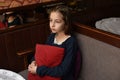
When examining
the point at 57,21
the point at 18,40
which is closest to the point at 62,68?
the point at 57,21

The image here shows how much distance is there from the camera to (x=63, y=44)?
5.08 ft

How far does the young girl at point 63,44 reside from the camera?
1.50 meters

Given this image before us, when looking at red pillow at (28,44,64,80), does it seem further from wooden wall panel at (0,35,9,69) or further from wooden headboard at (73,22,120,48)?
wooden wall panel at (0,35,9,69)

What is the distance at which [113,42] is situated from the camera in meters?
1.37

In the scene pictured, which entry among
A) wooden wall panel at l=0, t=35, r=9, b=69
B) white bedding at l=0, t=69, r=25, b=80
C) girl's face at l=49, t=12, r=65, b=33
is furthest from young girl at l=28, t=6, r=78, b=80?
wooden wall panel at l=0, t=35, r=9, b=69

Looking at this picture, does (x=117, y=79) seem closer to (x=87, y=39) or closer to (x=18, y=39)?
(x=87, y=39)

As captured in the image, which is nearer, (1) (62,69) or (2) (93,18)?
(1) (62,69)

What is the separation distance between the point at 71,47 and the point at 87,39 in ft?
0.48

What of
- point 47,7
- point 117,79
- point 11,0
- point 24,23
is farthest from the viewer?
point 47,7

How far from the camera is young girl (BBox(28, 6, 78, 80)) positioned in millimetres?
1499

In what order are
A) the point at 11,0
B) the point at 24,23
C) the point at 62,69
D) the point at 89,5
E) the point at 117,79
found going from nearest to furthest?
the point at 117,79 < the point at 62,69 < the point at 11,0 < the point at 24,23 < the point at 89,5

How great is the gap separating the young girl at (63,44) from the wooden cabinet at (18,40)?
20.7 inches

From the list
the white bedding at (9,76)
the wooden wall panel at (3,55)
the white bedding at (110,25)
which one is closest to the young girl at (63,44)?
the white bedding at (9,76)

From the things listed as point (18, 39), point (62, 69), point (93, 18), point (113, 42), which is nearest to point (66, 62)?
point (62, 69)
